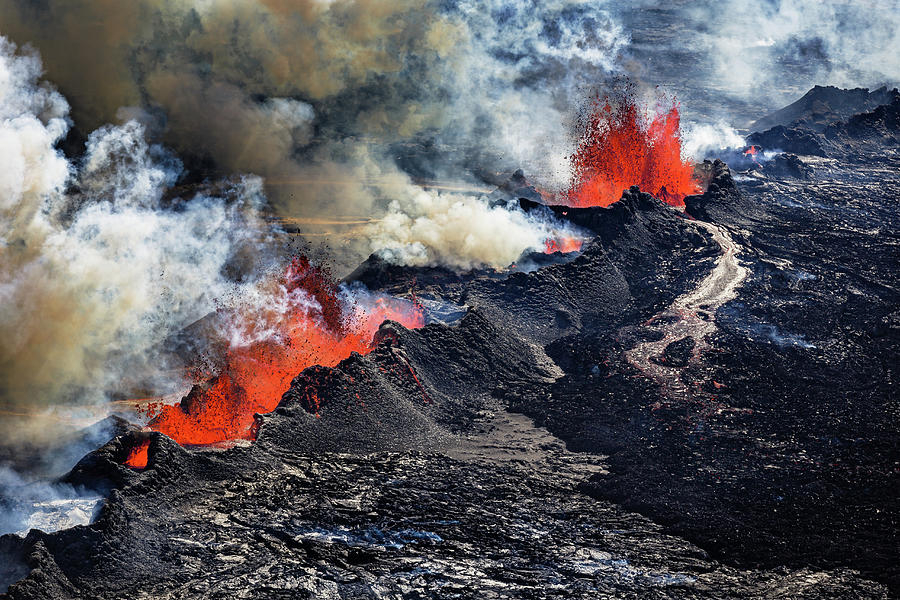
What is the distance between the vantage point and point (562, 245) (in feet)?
145

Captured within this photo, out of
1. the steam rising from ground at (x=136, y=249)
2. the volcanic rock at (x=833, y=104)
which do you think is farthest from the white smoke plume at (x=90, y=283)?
the volcanic rock at (x=833, y=104)

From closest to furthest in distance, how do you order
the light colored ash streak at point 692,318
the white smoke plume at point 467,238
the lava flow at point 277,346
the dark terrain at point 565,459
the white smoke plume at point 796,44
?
the dark terrain at point 565,459
the lava flow at point 277,346
the light colored ash streak at point 692,318
the white smoke plume at point 467,238
the white smoke plume at point 796,44

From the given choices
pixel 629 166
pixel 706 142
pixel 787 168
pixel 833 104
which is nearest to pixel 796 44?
pixel 833 104

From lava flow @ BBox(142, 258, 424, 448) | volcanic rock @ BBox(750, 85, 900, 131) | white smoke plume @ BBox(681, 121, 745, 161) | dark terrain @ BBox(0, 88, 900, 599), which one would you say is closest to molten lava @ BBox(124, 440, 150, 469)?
dark terrain @ BBox(0, 88, 900, 599)

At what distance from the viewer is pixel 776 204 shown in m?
51.8

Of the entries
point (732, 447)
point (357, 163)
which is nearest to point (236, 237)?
point (357, 163)

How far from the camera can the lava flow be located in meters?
27.0

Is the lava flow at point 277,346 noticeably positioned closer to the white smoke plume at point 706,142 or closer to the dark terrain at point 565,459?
the dark terrain at point 565,459

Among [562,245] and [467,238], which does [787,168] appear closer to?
[562,245]

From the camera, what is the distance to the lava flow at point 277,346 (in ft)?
88.7

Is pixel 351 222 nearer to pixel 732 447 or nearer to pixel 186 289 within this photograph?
pixel 186 289

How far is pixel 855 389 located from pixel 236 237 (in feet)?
112

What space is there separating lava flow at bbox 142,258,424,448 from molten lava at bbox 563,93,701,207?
63.8 feet

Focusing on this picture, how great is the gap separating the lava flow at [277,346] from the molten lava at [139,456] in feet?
10.5
